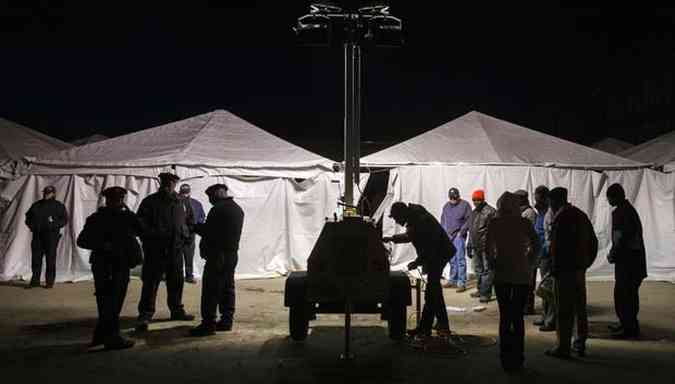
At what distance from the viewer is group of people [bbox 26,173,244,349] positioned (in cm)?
682

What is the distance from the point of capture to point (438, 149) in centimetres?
1415

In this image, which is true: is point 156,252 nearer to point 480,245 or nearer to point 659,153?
point 480,245

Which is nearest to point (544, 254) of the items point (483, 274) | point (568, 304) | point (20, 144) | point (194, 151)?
point (568, 304)

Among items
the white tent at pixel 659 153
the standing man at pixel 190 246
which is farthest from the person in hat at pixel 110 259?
the white tent at pixel 659 153

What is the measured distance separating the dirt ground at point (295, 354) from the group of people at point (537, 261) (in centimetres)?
27

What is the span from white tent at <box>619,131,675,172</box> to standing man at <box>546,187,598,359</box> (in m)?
8.76

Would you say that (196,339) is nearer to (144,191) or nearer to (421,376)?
(421,376)

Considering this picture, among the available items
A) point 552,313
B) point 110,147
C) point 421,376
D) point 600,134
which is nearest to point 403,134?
point 600,134

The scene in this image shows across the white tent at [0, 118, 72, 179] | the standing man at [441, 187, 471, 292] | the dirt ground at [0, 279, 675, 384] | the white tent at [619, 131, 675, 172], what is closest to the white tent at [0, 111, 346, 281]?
the white tent at [0, 118, 72, 179]

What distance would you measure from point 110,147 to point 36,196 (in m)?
1.93

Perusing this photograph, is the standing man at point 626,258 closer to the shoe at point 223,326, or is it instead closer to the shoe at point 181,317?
the shoe at point 223,326

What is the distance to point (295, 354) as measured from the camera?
21.8ft

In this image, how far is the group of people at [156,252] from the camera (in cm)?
682

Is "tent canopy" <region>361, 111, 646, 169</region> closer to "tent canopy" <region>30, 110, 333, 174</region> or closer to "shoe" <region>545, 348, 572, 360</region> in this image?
"tent canopy" <region>30, 110, 333, 174</region>
